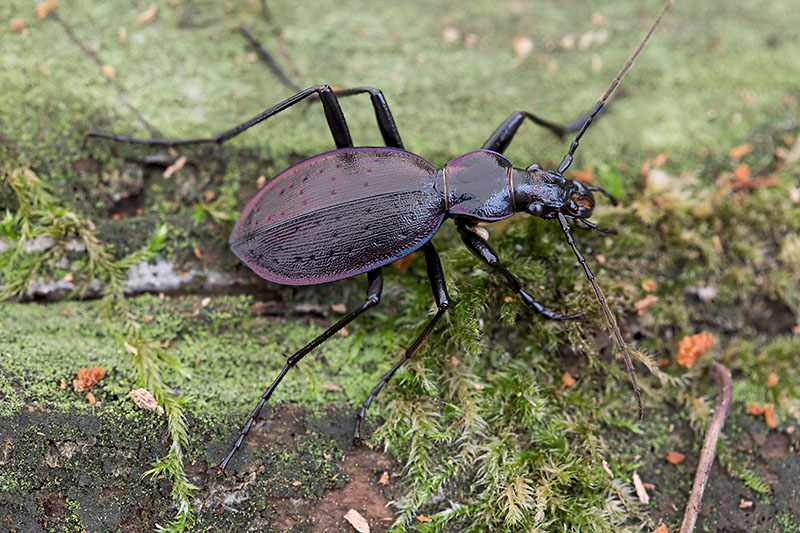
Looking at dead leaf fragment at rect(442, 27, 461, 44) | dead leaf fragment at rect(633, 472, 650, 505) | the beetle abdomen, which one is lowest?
dead leaf fragment at rect(633, 472, 650, 505)

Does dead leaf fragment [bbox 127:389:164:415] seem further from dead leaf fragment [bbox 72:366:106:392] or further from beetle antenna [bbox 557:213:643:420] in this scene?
beetle antenna [bbox 557:213:643:420]

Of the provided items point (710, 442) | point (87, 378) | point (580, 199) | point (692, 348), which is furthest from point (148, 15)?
point (710, 442)

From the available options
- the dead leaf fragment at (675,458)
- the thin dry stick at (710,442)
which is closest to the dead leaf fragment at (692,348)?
the thin dry stick at (710,442)

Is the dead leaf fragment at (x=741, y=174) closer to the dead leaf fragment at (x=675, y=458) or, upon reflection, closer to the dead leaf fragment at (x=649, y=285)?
the dead leaf fragment at (x=649, y=285)

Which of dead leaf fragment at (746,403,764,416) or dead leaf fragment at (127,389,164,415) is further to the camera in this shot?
dead leaf fragment at (746,403,764,416)

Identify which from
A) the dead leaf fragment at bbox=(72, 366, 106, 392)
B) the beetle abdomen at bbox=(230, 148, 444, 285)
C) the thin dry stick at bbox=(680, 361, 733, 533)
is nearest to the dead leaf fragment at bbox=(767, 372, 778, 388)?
the thin dry stick at bbox=(680, 361, 733, 533)

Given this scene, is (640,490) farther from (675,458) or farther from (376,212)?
(376,212)
